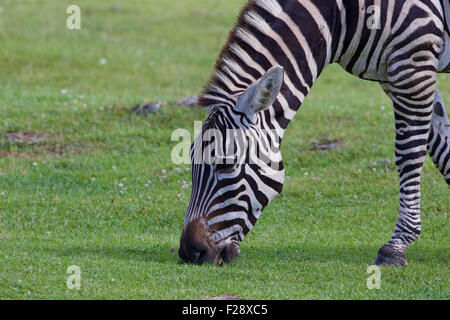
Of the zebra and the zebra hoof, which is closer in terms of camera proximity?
the zebra

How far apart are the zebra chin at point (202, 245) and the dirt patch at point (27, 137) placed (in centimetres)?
611

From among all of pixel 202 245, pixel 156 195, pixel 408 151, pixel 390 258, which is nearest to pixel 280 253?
pixel 390 258

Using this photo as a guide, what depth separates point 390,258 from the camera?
7.36m

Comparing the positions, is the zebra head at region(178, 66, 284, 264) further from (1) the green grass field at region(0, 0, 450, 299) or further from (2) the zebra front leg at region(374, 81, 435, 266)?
(2) the zebra front leg at region(374, 81, 435, 266)

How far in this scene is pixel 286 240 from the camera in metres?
8.62

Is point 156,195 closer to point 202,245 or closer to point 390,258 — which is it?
point 202,245

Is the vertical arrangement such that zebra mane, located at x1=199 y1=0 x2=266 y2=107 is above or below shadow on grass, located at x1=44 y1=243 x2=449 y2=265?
above

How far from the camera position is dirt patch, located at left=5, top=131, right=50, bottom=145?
39.4 feet

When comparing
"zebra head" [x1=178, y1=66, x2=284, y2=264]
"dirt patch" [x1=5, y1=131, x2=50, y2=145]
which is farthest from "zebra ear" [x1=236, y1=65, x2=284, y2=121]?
"dirt patch" [x1=5, y1=131, x2=50, y2=145]

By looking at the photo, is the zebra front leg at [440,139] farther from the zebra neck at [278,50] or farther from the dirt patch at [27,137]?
the dirt patch at [27,137]

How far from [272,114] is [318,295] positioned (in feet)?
5.87

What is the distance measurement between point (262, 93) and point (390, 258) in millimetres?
2365

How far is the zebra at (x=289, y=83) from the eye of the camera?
6.58m

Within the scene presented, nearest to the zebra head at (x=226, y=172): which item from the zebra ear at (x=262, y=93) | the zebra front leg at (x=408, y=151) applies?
the zebra ear at (x=262, y=93)
